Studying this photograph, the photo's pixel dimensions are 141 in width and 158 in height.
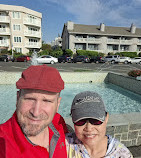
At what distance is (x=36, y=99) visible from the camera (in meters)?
1.17

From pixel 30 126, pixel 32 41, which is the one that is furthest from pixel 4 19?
pixel 30 126

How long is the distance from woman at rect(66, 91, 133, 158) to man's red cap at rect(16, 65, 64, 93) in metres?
0.34

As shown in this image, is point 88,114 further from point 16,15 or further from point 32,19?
point 32,19

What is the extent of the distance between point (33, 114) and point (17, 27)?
1693 inches

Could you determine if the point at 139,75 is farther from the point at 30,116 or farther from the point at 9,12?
the point at 9,12

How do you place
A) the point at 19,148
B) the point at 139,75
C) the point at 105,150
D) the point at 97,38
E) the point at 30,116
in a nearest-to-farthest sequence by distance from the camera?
1. the point at 19,148
2. the point at 30,116
3. the point at 105,150
4. the point at 139,75
5. the point at 97,38

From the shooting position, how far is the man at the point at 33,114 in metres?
1.01

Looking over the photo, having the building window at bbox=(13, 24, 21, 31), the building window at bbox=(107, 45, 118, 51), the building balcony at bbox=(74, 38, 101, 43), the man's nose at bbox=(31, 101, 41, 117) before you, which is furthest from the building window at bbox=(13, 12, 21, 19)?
the man's nose at bbox=(31, 101, 41, 117)

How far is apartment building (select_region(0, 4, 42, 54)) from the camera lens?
36.3 m

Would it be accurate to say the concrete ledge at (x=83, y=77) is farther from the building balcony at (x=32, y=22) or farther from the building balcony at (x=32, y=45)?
the building balcony at (x=32, y=22)

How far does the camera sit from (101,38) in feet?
137

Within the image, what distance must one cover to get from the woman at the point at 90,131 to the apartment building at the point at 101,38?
39430mm

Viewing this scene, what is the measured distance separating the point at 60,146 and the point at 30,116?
50 cm

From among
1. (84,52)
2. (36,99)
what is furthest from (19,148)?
(84,52)
